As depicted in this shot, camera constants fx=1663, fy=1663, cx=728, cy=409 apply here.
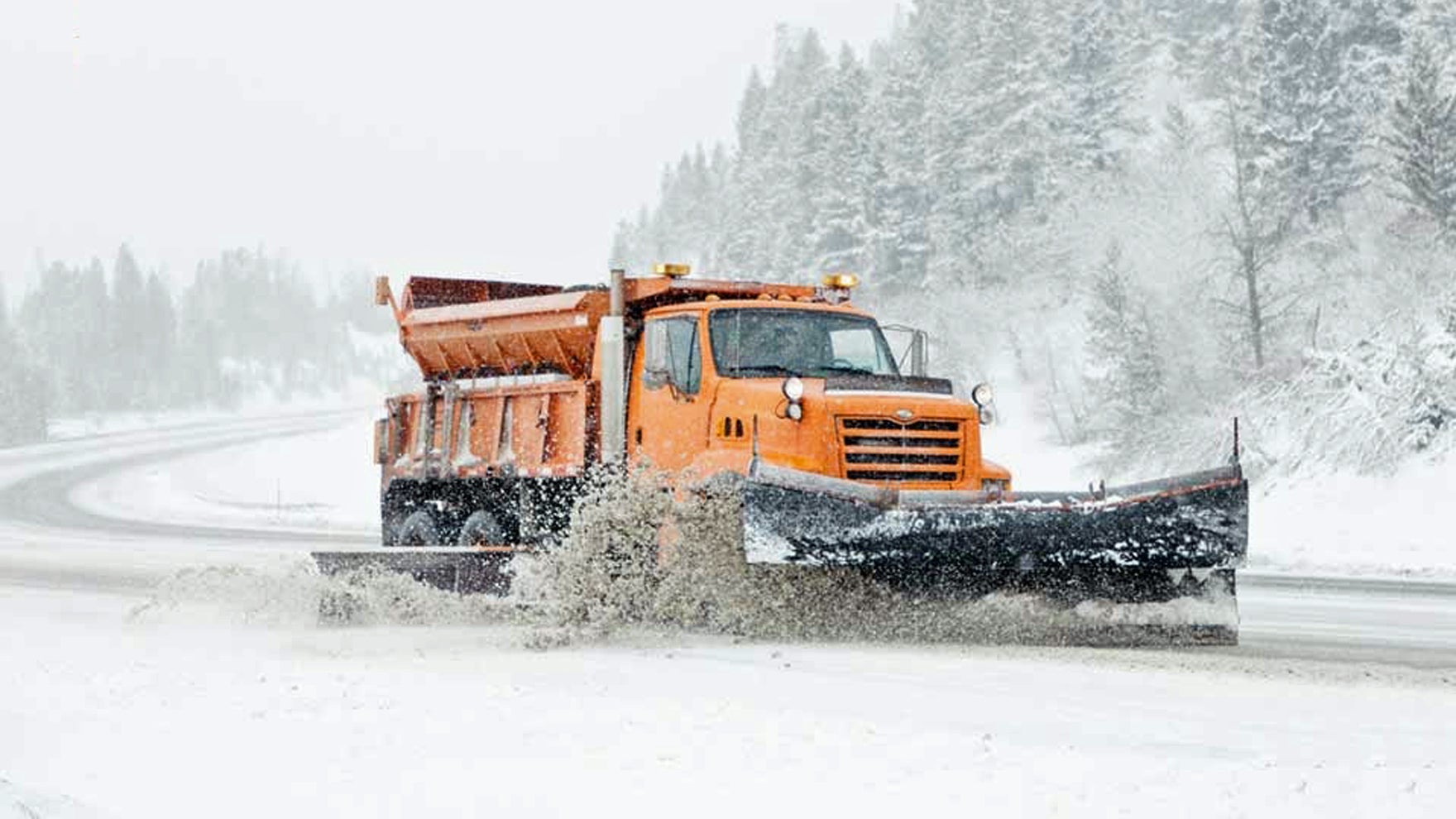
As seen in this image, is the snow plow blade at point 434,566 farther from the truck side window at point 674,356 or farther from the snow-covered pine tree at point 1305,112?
the snow-covered pine tree at point 1305,112

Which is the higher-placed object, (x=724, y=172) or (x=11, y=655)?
(x=724, y=172)

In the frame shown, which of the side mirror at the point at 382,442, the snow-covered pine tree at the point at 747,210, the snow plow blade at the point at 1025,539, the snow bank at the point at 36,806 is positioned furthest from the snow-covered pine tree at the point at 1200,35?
the snow bank at the point at 36,806

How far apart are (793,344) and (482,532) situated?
3505mm

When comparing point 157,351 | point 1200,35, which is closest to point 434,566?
point 1200,35

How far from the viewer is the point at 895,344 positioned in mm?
13125

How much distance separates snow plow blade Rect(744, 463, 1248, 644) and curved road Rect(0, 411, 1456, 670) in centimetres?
57

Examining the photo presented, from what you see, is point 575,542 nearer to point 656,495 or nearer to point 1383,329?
point 656,495

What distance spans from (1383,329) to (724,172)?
258 ft

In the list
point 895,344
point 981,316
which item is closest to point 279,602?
point 895,344

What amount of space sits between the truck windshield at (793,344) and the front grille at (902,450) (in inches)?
39.5

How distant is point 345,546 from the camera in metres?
22.8

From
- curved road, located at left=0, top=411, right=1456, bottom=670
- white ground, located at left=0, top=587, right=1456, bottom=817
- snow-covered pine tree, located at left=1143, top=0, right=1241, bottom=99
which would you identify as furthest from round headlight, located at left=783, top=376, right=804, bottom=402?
snow-covered pine tree, located at left=1143, top=0, right=1241, bottom=99

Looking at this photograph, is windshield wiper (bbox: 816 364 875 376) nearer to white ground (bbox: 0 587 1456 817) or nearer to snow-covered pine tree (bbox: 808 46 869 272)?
white ground (bbox: 0 587 1456 817)

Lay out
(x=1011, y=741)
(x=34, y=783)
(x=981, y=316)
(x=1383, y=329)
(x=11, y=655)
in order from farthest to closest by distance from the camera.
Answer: (x=981, y=316)
(x=1383, y=329)
(x=11, y=655)
(x=1011, y=741)
(x=34, y=783)
